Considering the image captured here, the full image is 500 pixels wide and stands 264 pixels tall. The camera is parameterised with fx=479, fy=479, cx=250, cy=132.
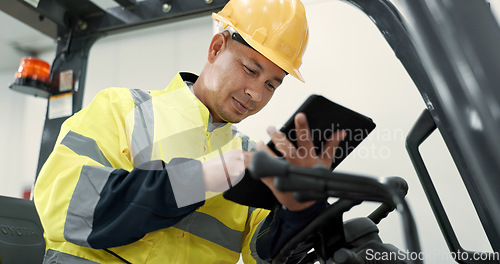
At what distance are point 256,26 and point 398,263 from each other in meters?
0.85

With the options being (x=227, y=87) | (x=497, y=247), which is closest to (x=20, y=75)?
(x=227, y=87)

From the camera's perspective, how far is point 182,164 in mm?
1104

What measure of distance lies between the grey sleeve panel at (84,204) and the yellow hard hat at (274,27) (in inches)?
24.7

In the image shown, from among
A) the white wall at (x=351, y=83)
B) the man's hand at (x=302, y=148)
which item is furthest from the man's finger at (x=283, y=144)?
the white wall at (x=351, y=83)

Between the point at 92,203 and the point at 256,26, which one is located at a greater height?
the point at 256,26

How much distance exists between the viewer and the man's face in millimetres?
1518

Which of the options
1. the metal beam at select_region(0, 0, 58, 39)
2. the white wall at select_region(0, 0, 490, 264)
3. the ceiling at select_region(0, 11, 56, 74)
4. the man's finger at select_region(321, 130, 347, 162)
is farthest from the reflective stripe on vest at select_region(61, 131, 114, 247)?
the ceiling at select_region(0, 11, 56, 74)

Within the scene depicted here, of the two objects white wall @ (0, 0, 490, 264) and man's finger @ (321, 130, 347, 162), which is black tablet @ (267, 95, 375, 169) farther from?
white wall @ (0, 0, 490, 264)

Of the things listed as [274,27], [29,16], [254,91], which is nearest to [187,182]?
[254,91]

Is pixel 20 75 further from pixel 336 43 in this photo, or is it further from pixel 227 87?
pixel 336 43

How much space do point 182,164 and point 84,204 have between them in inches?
11.1

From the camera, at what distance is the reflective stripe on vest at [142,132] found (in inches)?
54.9

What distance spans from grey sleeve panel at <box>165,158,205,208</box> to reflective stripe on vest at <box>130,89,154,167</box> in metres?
0.32

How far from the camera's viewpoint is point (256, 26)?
1.55 meters
